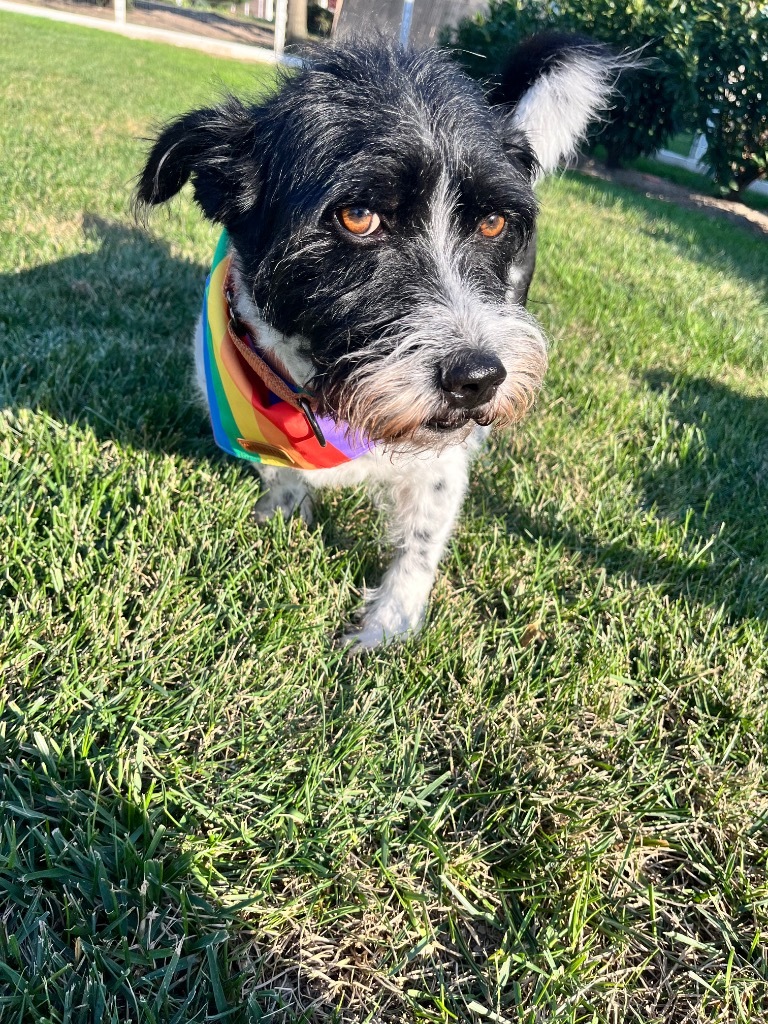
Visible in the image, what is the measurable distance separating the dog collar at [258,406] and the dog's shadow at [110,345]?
27.9 inches

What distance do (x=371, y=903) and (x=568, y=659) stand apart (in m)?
1.07

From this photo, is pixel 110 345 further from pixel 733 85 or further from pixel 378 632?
pixel 733 85

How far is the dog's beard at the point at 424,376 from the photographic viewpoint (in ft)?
5.82

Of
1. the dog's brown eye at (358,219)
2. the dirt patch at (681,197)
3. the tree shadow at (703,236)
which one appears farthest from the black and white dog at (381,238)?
the dirt patch at (681,197)

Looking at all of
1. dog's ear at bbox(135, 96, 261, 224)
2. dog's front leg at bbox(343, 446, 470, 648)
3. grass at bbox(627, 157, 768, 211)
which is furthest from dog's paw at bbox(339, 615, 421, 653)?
grass at bbox(627, 157, 768, 211)

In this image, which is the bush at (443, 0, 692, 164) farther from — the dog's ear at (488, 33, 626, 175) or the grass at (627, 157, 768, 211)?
the dog's ear at (488, 33, 626, 175)

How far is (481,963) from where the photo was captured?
1.60m

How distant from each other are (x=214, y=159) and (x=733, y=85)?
12.7 m

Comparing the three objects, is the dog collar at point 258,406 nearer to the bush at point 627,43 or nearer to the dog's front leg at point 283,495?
the dog's front leg at point 283,495

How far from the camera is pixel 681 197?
12992 mm

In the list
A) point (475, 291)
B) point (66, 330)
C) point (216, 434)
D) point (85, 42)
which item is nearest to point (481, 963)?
point (475, 291)

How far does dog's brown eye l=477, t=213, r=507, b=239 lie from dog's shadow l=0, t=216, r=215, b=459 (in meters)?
1.63

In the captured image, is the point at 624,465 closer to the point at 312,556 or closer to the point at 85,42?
the point at 312,556

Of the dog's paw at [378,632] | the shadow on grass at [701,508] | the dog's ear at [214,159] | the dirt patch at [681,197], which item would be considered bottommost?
the dog's paw at [378,632]
